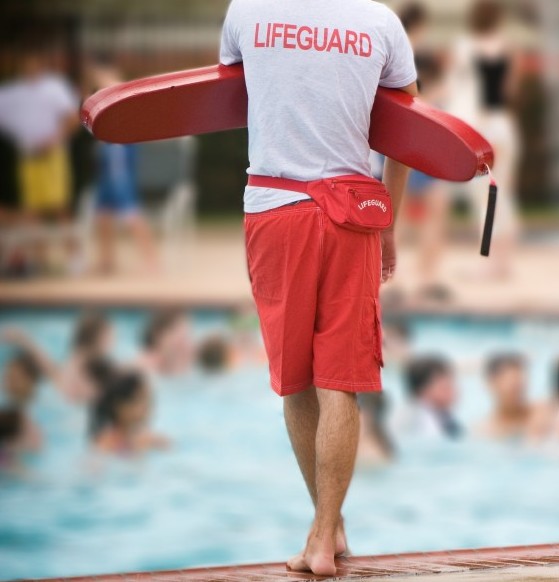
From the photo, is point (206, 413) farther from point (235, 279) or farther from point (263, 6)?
point (263, 6)

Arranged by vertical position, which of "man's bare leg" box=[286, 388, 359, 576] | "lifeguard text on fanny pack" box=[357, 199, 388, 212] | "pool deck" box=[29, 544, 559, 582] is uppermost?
"lifeguard text on fanny pack" box=[357, 199, 388, 212]

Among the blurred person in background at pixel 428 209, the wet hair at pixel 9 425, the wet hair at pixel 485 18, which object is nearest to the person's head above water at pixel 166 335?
the wet hair at pixel 9 425

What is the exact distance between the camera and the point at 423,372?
10.2 metres

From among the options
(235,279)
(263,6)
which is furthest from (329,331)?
(235,279)

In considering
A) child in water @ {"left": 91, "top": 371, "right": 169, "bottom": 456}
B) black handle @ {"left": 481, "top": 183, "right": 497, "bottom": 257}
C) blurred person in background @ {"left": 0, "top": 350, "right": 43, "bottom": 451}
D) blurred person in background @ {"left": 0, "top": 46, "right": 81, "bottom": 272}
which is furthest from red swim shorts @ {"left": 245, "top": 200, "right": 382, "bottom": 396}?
blurred person in background @ {"left": 0, "top": 46, "right": 81, "bottom": 272}

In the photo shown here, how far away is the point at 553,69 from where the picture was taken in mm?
15516

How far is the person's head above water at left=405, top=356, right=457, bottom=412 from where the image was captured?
10.1 metres

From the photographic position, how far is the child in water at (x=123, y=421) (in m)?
9.87

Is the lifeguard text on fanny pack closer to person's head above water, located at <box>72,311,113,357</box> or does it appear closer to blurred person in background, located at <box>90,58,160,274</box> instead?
person's head above water, located at <box>72,311,113,357</box>

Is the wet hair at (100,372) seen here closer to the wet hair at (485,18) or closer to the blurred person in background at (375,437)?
the blurred person in background at (375,437)

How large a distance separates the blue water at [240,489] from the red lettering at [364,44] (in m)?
5.57

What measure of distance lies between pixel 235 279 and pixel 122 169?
152 cm

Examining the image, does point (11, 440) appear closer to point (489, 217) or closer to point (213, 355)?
point (213, 355)

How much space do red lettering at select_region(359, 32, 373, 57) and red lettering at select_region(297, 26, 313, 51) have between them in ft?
0.40
